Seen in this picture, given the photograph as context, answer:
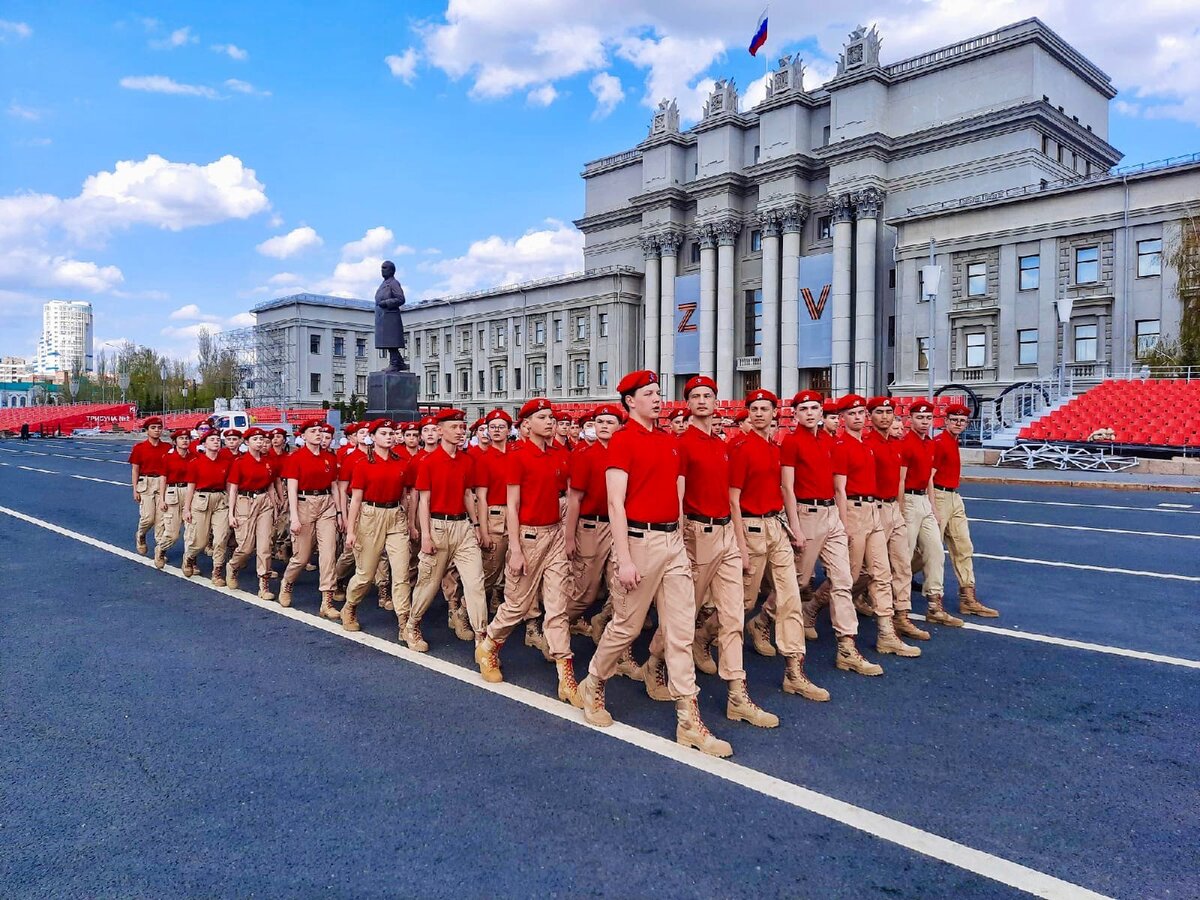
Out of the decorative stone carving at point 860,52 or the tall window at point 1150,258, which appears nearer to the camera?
the tall window at point 1150,258

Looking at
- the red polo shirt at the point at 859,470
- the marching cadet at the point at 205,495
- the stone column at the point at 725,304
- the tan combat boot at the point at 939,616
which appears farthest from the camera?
the stone column at the point at 725,304

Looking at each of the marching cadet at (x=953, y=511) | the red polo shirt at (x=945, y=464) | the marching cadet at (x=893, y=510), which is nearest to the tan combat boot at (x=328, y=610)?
the marching cadet at (x=893, y=510)

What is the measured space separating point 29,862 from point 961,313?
4156 centimetres

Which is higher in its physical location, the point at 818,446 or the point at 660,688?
the point at 818,446

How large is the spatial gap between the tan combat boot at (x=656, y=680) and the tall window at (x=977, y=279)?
125 feet

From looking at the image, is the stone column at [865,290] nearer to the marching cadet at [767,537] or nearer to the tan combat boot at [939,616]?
the tan combat boot at [939,616]

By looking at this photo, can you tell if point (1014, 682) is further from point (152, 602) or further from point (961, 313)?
point (961, 313)

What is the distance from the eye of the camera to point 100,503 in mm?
17859

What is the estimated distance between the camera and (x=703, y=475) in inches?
200

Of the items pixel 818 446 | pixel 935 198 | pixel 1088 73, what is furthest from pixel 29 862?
pixel 1088 73

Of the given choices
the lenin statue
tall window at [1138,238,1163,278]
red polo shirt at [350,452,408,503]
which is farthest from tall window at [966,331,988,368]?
red polo shirt at [350,452,408,503]

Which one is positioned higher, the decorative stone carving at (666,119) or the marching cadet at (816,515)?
the decorative stone carving at (666,119)

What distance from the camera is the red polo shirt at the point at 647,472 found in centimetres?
476

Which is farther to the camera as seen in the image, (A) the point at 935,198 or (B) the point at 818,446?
(A) the point at 935,198
